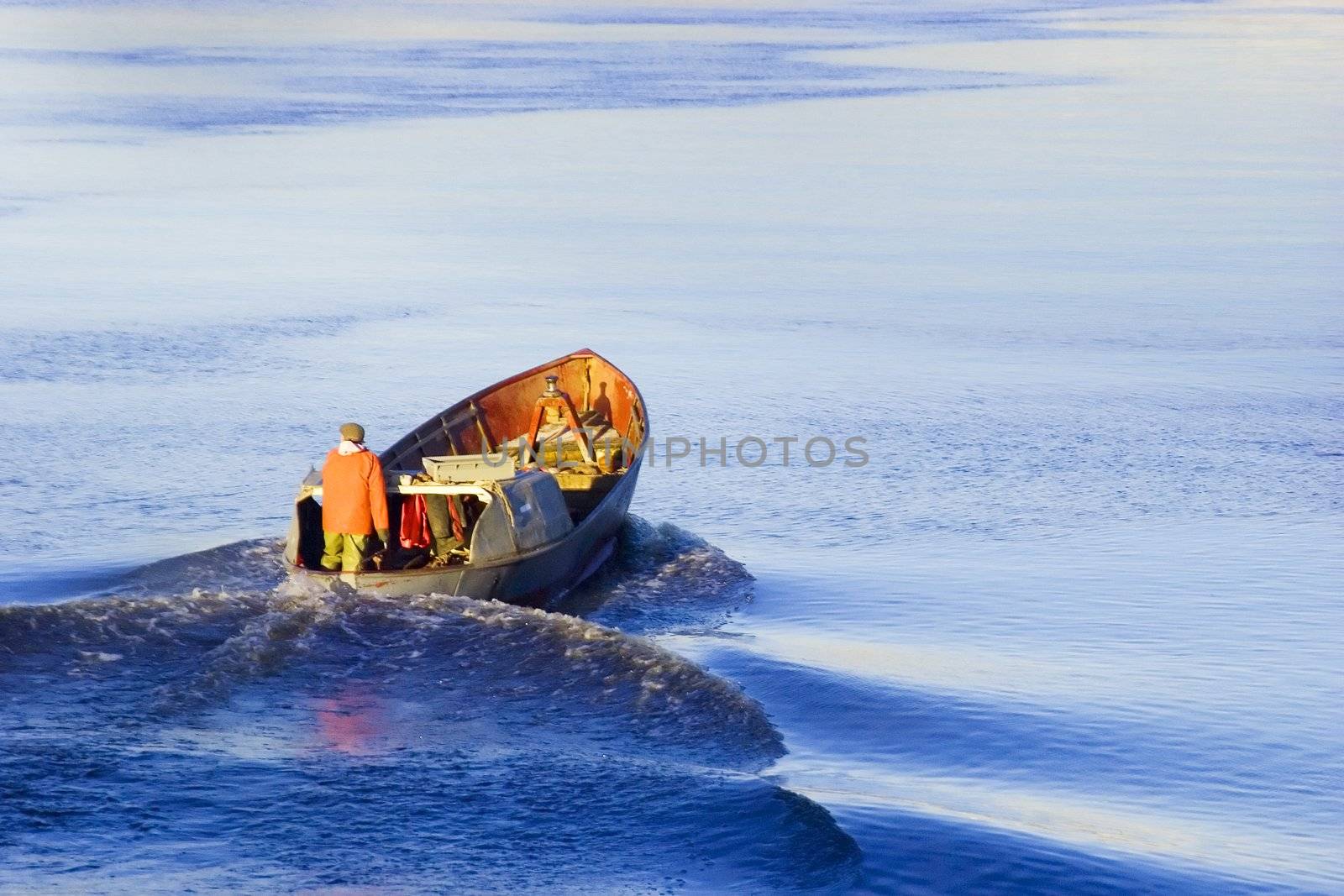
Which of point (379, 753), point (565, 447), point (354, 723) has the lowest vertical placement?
point (379, 753)

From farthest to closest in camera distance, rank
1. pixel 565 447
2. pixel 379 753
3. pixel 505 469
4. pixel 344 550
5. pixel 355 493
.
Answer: pixel 565 447
pixel 505 469
pixel 344 550
pixel 355 493
pixel 379 753

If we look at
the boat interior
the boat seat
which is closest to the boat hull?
the boat interior

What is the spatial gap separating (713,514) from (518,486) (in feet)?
16.1

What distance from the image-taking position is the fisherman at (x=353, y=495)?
55.4 feet

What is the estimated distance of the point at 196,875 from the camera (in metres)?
11.2

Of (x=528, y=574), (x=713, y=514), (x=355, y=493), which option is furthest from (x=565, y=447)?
(x=355, y=493)

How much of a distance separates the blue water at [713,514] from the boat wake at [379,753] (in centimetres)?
5

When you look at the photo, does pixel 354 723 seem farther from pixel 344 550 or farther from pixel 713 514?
pixel 713 514

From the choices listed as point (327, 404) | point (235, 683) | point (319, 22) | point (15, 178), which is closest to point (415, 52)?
point (319, 22)

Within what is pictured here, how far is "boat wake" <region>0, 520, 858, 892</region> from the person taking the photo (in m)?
11.6

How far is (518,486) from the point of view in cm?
1755

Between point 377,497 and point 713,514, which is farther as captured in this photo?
point 713,514

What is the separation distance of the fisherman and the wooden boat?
379 millimetres

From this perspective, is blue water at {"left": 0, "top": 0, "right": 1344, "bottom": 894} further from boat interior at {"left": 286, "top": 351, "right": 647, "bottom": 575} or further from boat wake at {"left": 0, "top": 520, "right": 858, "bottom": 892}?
boat interior at {"left": 286, "top": 351, "right": 647, "bottom": 575}
